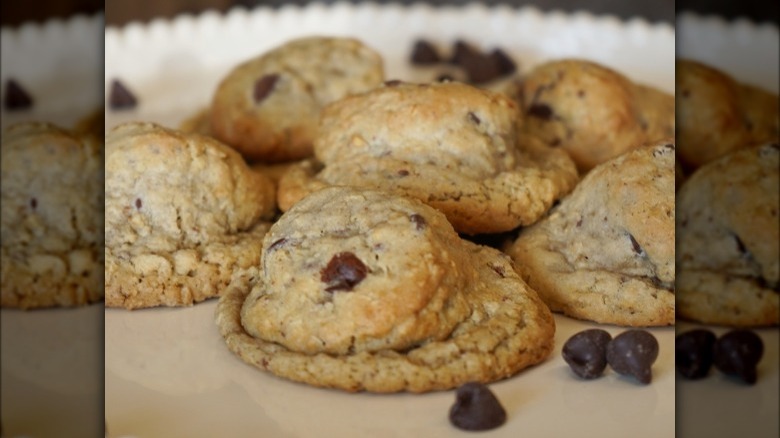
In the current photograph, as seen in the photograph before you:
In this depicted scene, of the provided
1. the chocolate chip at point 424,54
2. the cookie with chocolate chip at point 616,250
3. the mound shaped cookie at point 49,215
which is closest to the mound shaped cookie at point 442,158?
the cookie with chocolate chip at point 616,250

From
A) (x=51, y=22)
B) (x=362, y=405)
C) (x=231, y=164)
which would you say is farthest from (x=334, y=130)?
(x=51, y=22)

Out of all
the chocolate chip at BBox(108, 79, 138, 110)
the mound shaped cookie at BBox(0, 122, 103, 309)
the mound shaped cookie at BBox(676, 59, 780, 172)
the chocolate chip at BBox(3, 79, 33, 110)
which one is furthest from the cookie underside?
the chocolate chip at BBox(108, 79, 138, 110)

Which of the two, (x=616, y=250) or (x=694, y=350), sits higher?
(x=694, y=350)

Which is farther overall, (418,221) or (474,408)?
(418,221)

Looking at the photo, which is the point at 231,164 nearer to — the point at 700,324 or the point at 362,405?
the point at 362,405

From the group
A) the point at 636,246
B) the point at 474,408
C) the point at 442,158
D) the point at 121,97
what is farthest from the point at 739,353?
the point at 121,97

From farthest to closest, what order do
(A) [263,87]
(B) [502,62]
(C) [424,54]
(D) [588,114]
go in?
(C) [424,54], (B) [502,62], (A) [263,87], (D) [588,114]

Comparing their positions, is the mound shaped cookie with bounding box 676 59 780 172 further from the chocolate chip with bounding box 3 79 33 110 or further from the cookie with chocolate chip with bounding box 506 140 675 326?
the chocolate chip with bounding box 3 79 33 110

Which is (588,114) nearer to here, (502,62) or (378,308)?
(378,308)
